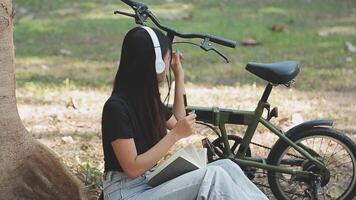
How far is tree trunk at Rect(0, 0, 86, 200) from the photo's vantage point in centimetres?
314

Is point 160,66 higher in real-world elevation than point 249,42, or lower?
higher

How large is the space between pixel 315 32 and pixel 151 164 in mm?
6279

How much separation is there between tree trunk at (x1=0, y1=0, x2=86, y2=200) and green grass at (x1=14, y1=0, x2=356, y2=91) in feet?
10.2

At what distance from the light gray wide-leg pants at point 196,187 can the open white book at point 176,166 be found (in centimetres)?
4

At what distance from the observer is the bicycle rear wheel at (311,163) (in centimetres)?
362

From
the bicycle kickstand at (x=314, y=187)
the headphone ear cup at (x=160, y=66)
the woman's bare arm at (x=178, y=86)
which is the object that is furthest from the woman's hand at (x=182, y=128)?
the bicycle kickstand at (x=314, y=187)

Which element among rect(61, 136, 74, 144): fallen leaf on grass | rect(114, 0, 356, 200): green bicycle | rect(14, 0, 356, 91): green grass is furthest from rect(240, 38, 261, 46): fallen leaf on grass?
rect(114, 0, 356, 200): green bicycle

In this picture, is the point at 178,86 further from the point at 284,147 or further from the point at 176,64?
the point at 284,147

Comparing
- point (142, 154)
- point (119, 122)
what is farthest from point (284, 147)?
point (119, 122)

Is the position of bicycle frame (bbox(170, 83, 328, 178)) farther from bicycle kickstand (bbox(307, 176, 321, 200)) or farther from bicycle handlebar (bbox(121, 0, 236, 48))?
bicycle handlebar (bbox(121, 0, 236, 48))

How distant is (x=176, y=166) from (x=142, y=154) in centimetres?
17

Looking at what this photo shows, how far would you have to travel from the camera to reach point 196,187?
2848mm

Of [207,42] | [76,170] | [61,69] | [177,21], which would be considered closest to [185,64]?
[61,69]

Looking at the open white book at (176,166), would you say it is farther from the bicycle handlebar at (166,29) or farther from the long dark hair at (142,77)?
the bicycle handlebar at (166,29)
